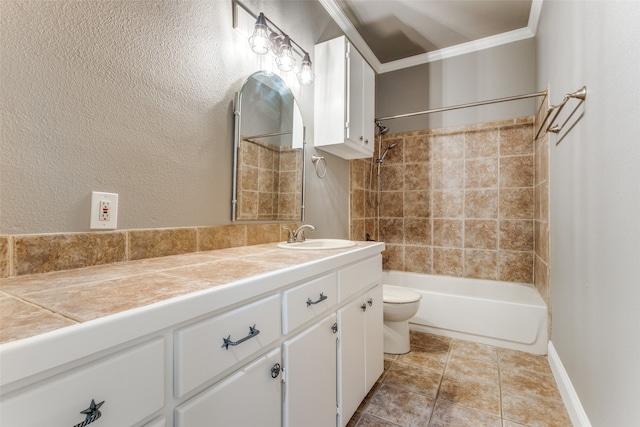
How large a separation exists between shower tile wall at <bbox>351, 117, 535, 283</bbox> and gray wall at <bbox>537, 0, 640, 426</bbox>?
3.03 ft

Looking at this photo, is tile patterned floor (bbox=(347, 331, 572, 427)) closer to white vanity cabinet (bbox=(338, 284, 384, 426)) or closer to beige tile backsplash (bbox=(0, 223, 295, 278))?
white vanity cabinet (bbox=(338, 284, 384, 426))

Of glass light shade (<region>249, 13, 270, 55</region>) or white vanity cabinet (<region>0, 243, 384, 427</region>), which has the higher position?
glass light shade (<region>249, 13, 270, 55</region>)

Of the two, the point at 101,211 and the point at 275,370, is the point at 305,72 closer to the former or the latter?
the point at 101,211

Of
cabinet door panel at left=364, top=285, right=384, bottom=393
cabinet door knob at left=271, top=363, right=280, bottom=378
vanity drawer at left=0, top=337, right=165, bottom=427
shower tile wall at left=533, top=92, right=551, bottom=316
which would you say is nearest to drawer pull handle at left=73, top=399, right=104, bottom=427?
vanity drawer at left=0, top=337, right=165, bottom=427

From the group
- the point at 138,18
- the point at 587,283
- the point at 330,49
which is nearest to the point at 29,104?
the point at 138,18

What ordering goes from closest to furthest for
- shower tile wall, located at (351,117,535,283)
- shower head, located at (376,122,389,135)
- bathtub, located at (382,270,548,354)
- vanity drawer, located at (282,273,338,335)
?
vanity drawer, located at (282,273,338,335)
bathtub, located at (382,270,548,354)
shower tile wall, located at (351,117,535,283)
shower head, located at (376,122,389,135)

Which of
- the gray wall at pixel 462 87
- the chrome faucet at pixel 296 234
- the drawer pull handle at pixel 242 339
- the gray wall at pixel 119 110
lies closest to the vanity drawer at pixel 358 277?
the chrome faucet at pixel 296 234

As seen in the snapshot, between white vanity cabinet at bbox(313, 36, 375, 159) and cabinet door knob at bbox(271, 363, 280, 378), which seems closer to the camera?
cabinet door knob at bbox(271, 363, 280, 378)

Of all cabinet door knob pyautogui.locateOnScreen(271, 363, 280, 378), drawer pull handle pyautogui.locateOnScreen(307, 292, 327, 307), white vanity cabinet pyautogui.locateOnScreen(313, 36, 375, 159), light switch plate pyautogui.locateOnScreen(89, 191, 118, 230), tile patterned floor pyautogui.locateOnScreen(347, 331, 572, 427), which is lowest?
tile patterned floor pyautogui.locateOnScreen(347, 331, 572, 427)

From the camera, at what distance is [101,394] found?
0.49 meters

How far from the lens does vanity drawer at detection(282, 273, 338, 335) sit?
943 millimetres

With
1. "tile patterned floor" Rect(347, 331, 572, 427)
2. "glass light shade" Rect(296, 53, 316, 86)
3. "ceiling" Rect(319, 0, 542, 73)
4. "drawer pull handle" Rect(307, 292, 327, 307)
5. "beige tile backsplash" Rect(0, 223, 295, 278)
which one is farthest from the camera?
"ceiling" Rect(319, 0, 542, 73)

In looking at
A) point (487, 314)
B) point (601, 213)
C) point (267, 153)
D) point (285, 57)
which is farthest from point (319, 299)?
point (487, 314)

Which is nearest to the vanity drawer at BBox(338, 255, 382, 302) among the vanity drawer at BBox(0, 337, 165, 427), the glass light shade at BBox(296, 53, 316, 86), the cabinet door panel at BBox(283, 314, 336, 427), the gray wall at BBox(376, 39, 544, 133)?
the cabinet door panel at BBox(283, 314, 336, 427)
